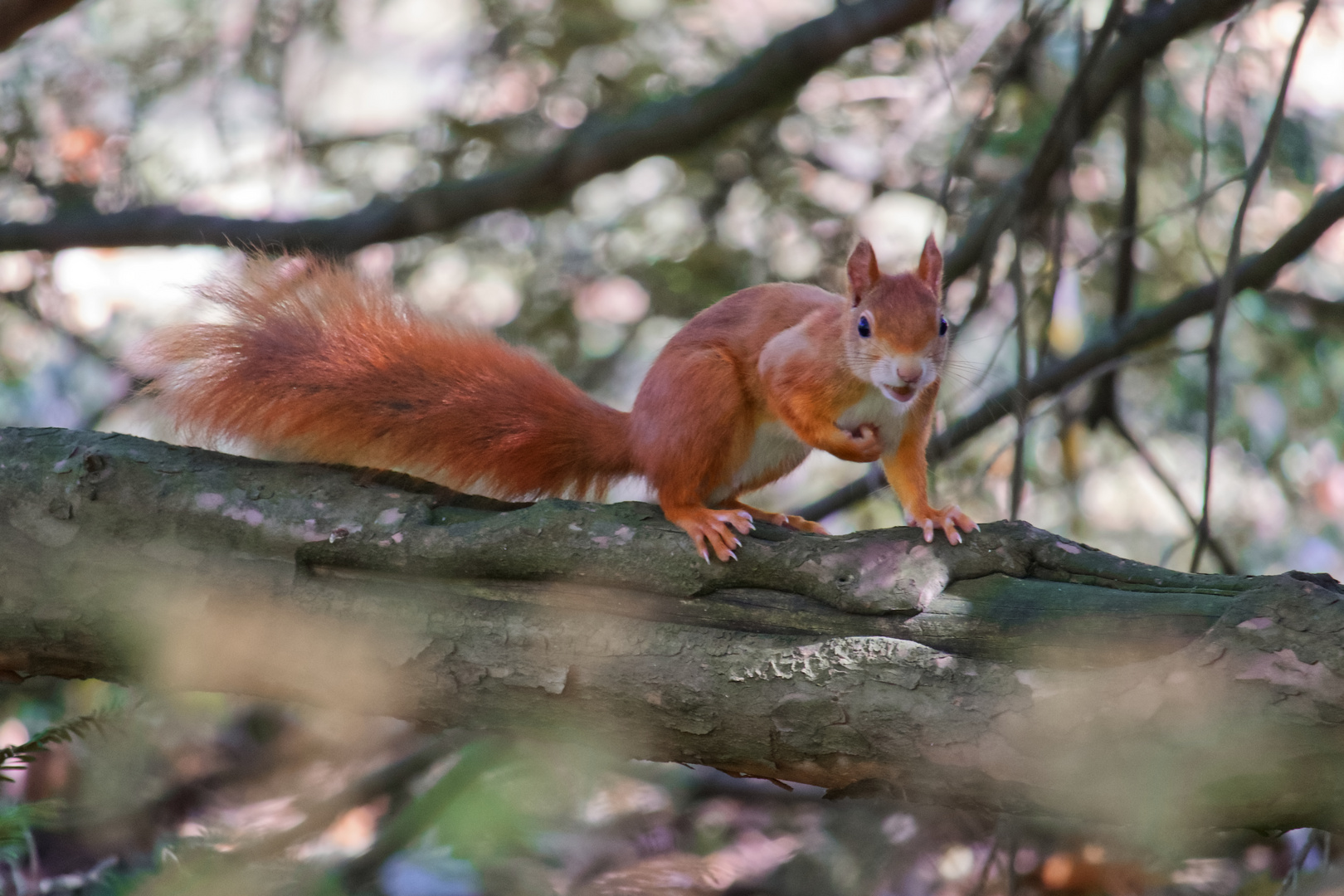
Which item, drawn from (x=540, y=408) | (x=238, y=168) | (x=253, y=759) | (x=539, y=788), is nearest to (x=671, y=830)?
(x=539, y=788)

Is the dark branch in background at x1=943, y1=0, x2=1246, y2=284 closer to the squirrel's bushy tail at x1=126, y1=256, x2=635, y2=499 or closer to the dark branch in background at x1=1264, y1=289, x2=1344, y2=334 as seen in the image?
the dark branch in background at x1=1264, y1=289, x2=1344, y2=334

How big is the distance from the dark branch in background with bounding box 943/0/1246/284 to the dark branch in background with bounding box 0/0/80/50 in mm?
1785

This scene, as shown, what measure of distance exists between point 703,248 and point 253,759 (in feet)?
5.18

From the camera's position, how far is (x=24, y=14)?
2150mm

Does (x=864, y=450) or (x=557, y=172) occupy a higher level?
(x=557, y=172)

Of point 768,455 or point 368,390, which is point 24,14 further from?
point 768,455

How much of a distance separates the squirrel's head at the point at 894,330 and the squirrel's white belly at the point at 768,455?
0.56 ft

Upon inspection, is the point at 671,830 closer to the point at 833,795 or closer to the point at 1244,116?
the point at 833,795

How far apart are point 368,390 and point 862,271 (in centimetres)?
75

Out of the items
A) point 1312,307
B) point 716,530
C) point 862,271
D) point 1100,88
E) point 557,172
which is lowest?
point 716,530

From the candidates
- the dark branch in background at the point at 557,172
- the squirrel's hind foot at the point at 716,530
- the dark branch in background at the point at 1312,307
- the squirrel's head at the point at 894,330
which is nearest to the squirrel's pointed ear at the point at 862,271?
the squirrel's head at the point at 894,330

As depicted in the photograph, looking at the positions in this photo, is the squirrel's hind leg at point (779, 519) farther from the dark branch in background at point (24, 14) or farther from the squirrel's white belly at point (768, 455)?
the dark branch in background at point (24, 14)

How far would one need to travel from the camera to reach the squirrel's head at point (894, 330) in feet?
5.38

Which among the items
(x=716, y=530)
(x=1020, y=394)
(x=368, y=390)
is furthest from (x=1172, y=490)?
(x=368, y=390)
